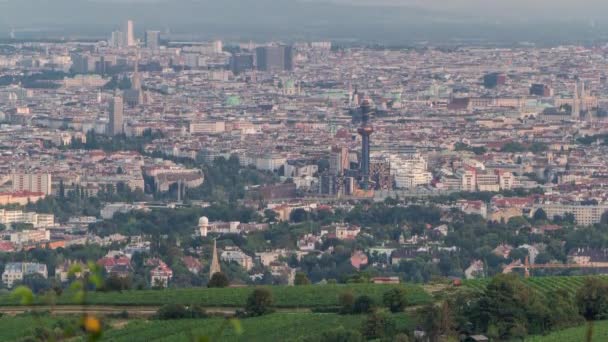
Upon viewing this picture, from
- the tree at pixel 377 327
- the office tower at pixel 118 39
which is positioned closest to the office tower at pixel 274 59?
the office tower at pixel 118 39

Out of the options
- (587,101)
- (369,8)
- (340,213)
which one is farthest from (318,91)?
(369,8)

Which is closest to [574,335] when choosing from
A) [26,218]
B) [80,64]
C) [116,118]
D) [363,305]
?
[363,305]

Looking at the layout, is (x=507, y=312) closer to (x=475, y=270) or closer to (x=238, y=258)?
(x=475, y=270)

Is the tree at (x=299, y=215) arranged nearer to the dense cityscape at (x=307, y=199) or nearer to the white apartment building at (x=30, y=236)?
the dense cityscape at (x=307, y=199)

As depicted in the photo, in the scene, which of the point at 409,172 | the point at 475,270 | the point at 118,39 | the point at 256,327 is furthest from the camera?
the point at 118,39

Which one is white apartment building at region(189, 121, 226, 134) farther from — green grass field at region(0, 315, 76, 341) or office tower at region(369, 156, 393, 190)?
green grass field at region(0, 315, 76, 341)

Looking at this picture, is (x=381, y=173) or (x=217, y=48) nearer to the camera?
(x=381, y=173)

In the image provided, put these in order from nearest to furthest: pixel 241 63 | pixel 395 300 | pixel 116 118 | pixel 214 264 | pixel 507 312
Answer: pixel 507 312, pixel 395 300, pixel 214 264, pixel 116 118, pixel 241 63
